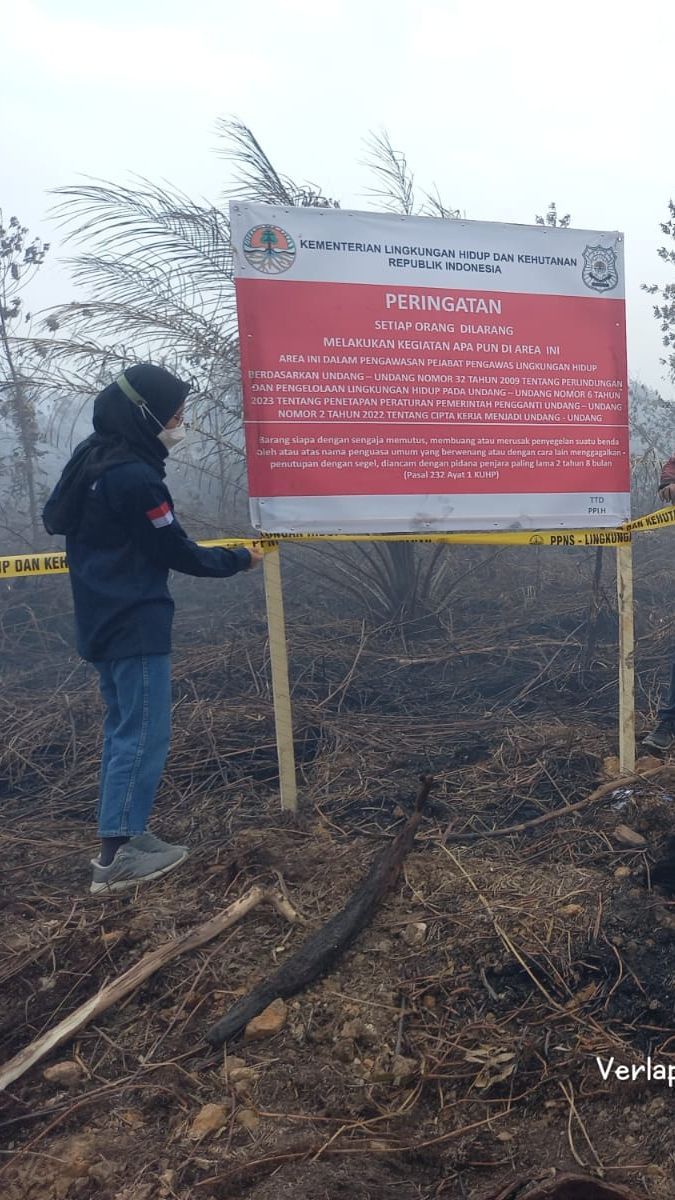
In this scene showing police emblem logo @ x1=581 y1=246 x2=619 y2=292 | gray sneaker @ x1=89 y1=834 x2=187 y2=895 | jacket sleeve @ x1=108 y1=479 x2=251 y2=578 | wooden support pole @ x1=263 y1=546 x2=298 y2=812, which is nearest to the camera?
jacket sleeve @ x1=108 y1=479 x2=251 y2=578

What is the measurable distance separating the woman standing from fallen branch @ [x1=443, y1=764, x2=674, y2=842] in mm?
1167

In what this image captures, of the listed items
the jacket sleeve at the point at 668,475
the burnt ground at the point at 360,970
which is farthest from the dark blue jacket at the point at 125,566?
the jacket sleeve at the point at 668,475

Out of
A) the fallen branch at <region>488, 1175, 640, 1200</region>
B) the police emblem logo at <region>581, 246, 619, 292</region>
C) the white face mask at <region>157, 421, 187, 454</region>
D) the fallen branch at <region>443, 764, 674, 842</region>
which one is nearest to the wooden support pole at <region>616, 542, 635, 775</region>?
the fallen branch at <region>443, 764, 674, 842</region>

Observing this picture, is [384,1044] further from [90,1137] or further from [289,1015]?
[90,1137]

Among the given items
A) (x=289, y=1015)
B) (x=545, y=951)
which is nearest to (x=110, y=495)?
(x=289, y=1015)

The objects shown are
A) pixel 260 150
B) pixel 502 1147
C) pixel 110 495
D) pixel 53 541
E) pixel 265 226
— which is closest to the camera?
pixel 502 1147

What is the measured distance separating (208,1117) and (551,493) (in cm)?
282

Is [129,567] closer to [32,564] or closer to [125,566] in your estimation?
[125,566]

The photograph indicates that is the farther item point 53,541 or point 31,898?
point 53,541

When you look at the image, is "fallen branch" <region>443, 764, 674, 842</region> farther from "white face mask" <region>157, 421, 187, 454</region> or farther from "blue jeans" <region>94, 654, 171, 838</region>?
"white face mask" <region>157, 421, 187, 454</region>

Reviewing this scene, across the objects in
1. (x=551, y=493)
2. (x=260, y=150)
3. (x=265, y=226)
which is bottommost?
(x=551, y=493)

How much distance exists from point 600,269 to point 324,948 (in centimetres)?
310

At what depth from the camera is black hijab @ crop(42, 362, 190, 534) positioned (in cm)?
337

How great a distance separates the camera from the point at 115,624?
341cm
